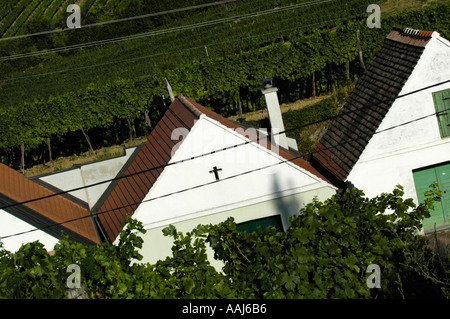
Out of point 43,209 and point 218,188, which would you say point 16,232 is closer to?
point 43,209

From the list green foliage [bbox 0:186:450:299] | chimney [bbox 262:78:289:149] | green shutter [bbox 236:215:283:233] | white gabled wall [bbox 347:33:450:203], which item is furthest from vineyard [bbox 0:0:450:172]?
green foliage [bbox 0:186:450:299]

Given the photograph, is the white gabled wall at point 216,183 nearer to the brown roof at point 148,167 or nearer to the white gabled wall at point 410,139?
the brown roof at point 148,167

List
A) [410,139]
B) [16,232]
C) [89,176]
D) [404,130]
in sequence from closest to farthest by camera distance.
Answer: [404,130] < [410,139] < [16,232] < [89,176]

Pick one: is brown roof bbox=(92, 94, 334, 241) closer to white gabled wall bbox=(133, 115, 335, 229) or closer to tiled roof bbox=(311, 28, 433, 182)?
white gabled wall bbox=(133, 115, 335, 229)

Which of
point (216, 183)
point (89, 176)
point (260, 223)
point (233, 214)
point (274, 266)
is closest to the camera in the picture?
point (274, 266)

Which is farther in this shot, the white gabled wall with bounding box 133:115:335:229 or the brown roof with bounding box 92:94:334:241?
the brown roof with bounding box 92:94:334:241

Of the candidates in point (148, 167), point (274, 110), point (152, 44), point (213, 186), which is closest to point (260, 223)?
point (213, 186)

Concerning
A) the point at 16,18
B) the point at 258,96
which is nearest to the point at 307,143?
the point at 258,96

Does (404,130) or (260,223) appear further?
(260,223)
